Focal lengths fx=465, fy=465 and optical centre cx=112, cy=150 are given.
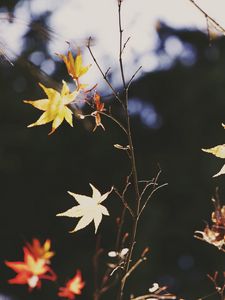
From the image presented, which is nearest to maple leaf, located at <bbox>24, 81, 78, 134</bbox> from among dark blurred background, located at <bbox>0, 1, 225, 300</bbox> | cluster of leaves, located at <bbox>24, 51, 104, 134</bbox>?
cluster of leaves, located at <bbox>24, 51, 104, 134</bbox>

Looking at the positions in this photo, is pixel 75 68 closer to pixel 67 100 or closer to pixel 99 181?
pixel 67 100

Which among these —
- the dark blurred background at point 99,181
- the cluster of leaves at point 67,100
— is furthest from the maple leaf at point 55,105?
the dark blurred background at point 99,181

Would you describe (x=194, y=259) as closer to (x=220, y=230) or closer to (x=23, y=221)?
(x=23, y=221)

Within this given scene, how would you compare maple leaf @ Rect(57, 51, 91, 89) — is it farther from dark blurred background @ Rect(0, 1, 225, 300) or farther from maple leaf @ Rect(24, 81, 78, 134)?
dark blurred background @ Rect(0, 1, 225, 300)

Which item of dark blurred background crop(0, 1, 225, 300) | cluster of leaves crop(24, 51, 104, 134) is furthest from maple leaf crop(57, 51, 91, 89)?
dark blurred background crop(0, 1, 225, 300)

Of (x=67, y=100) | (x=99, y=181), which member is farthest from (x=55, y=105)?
(x=99, y=181)

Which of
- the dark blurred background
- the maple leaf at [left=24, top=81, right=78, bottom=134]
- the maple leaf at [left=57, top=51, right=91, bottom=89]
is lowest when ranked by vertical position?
the dark blurred background

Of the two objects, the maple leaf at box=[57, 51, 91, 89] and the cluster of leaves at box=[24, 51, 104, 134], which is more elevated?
the maple leaf at box=[57, 51, 91, 89]

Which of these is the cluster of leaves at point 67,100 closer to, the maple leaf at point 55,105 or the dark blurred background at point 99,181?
the maple leaf at point 55,105

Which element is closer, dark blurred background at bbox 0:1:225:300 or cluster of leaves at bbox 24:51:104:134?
cluster of leaves at bbox 24:51:104:134
